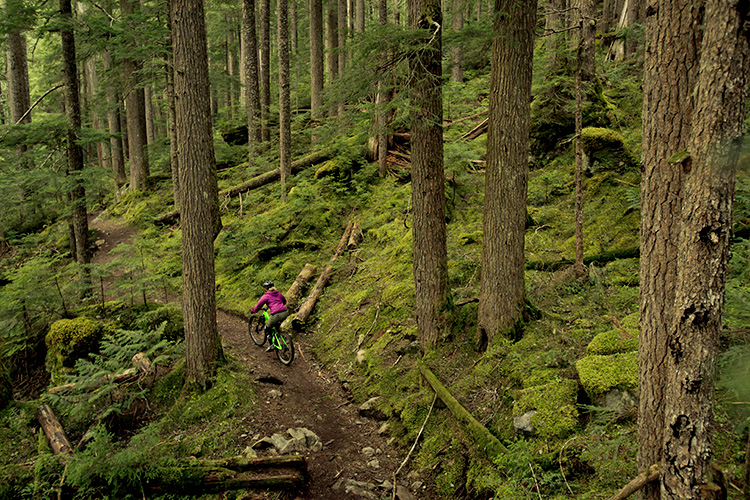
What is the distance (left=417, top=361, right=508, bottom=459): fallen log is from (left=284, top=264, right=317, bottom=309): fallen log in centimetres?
567

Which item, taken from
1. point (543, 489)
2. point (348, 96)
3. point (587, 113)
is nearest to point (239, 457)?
point (543, 489)

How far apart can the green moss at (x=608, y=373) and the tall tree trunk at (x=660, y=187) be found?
1417mm

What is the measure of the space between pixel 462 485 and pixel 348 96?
584 cm

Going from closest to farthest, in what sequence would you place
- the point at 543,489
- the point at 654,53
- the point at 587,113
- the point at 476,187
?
the point at 654,53
the point at 543,489
the point at 587,113
the point at 476,187

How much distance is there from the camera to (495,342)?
642 cm

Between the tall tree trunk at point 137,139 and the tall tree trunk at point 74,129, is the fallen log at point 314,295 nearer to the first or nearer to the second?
the tall tree trunk at point 74,129

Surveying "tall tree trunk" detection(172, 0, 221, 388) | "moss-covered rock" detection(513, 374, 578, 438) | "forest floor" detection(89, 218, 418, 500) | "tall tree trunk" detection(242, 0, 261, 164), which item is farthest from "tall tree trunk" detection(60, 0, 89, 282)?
"moss-covered rock" detection(513, 374, 578, 438)

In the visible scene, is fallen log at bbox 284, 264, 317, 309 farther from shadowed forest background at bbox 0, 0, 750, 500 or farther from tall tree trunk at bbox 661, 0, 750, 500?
tall tree trunk at bbox 661, 0, 750, 500

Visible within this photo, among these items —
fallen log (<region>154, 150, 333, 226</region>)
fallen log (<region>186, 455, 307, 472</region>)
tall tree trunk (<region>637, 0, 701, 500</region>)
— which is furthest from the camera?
fallen log (<region>154, 150, 333, 226</region>)

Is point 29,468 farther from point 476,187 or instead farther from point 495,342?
point 476,187

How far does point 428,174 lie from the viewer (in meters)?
6.68

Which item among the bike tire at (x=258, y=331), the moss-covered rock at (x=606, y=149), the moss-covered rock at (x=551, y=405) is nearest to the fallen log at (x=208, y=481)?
the moss-covered rock at (x=551, y=405)

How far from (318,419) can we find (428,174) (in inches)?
183

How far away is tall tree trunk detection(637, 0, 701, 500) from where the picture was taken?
2.81m
